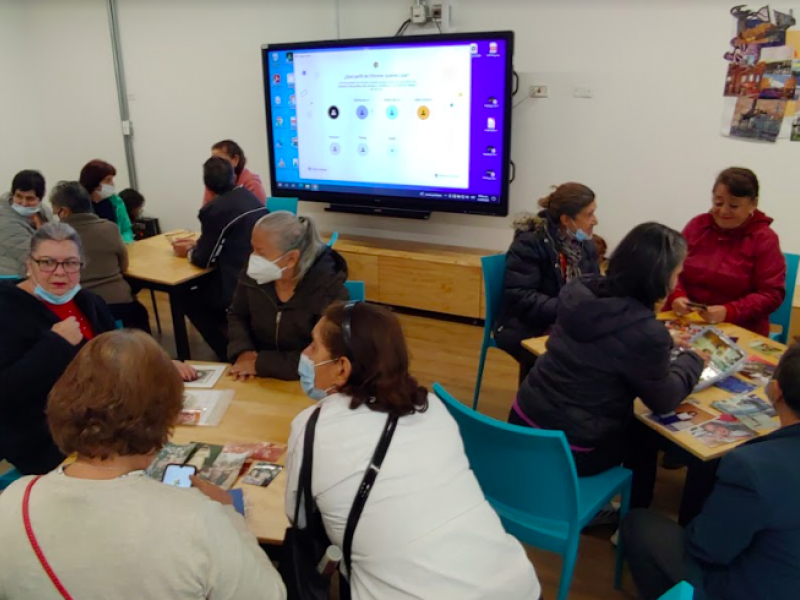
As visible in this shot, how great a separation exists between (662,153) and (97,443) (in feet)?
13.5

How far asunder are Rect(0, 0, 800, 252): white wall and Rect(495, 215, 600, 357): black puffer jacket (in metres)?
1.62

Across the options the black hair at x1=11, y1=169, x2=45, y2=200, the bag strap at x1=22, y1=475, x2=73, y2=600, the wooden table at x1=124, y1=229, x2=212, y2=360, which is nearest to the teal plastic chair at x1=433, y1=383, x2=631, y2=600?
the bag strap at x1=22, y1=475, x2=73, y2=600

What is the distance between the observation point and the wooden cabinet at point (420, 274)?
15.8ft

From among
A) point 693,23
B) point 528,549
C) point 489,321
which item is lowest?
point 528,549

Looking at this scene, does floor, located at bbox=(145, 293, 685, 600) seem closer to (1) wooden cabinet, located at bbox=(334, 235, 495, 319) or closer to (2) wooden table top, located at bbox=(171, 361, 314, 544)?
(1) wooden cabinet, located at bbox=(334, 235, 495, 319)

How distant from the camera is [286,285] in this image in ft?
8.72

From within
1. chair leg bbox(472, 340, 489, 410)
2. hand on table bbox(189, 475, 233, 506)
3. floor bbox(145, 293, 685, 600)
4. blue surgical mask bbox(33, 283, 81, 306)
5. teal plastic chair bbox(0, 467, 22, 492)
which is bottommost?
floor bbox(145, 293, 685, 600)

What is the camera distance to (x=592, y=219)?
3041mm

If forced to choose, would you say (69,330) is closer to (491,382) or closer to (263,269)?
(263,269)

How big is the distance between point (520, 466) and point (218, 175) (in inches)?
109

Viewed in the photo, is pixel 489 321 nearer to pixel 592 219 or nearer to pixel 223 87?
pixel 592 219

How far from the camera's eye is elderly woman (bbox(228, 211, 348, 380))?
2.59m

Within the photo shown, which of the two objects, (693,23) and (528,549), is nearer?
(528,549)

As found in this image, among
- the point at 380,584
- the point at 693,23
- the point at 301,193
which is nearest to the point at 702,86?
the point at 693,23
